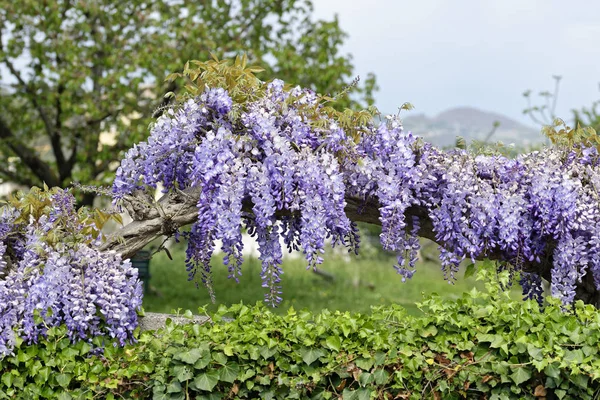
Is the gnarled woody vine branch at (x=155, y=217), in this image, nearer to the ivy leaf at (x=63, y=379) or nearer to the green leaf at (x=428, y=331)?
the ivy leaf at (x=63, y=379)

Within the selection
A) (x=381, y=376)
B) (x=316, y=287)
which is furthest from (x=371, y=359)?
(x=316, y=287)

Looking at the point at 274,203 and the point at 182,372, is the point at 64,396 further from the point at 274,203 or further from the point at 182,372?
the point at 274,203

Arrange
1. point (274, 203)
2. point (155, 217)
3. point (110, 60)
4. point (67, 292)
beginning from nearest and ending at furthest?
1. point (67, 292)
2. point (274, 203)
3. point (155, 217)
4. point (110, 60)

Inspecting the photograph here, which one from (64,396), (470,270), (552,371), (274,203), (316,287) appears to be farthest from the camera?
(316,287)

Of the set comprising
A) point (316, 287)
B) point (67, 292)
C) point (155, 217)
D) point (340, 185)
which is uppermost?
point (340, 185)

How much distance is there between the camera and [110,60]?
9312mm

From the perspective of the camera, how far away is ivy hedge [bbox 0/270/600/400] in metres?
3.63

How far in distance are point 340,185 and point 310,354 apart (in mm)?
1046

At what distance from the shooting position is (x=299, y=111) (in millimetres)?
4305

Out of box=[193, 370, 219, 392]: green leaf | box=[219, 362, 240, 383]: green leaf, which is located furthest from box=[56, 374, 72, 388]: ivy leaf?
box=[219, 362, 240, 383]: green leaf

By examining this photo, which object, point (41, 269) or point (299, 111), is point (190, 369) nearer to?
point (41, 269)

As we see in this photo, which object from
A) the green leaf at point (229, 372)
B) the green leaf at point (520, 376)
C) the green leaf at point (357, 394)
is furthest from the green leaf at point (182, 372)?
the green leaf at point (520, 376)

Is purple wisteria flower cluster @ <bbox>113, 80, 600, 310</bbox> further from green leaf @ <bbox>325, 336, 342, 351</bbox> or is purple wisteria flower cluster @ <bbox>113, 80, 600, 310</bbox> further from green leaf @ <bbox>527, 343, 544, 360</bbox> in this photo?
green leaf @ <bbox>527, 343, 544, 360</bbox>

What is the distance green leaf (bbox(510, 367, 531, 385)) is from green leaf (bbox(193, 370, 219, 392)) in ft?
5.11
